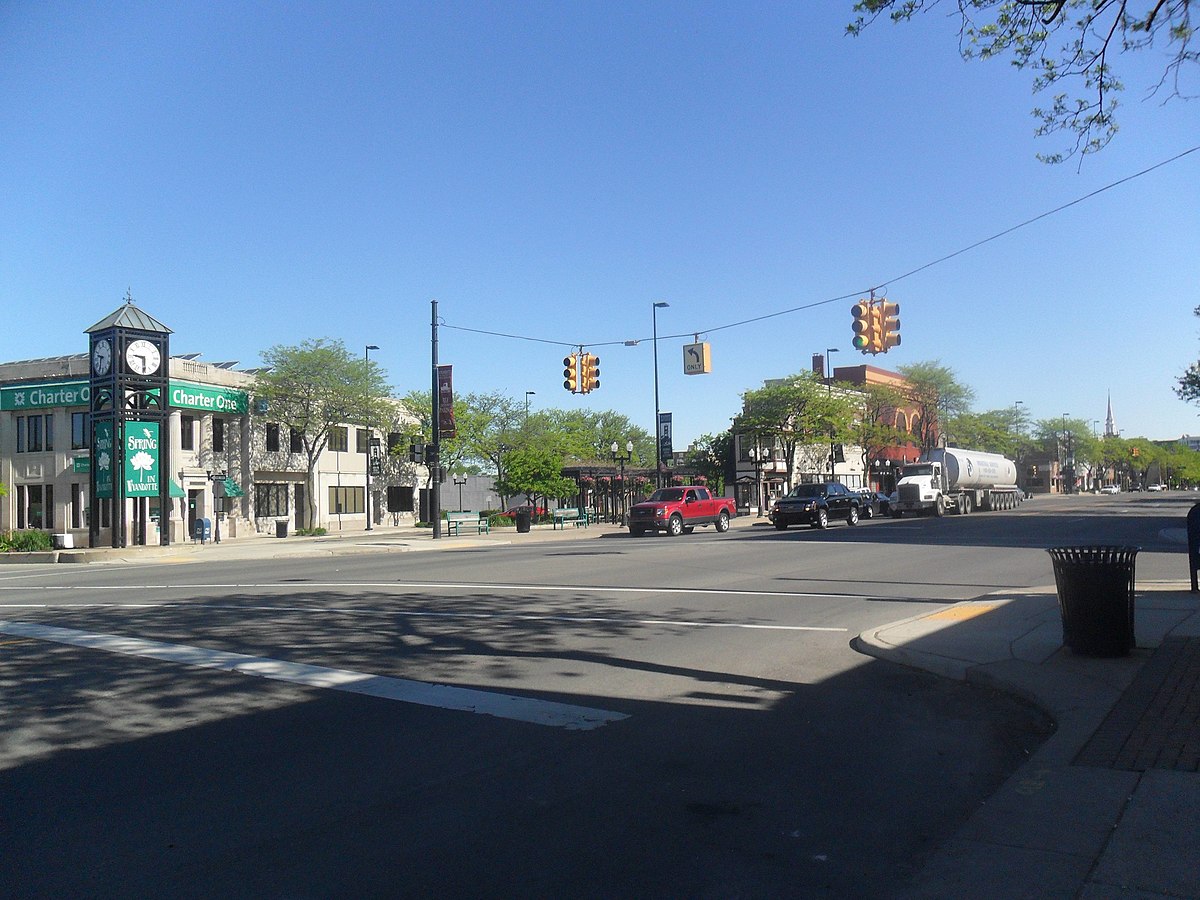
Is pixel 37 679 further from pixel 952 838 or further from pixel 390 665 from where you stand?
pixel 952 838

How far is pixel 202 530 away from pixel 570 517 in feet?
56.7

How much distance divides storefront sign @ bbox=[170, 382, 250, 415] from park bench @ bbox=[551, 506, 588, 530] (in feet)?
55.4

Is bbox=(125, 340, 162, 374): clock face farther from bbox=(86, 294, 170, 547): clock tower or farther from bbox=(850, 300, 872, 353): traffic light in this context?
bbox=(850, 300, 872, 353): traffic light

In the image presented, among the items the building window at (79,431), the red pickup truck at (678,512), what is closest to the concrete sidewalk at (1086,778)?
the red pickup truck at (678,512)

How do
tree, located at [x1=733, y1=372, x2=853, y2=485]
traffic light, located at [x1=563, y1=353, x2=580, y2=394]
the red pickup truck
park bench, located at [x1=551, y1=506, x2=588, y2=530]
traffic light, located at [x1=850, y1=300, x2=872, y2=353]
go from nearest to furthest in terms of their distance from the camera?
traffic light, located at [x1=850, y1=300, x2=872, y2=353] < traffic light, located at [x1=563, y1=353, x2=580, y2=394] < the red pickup truck < park bench, located at [x1=551, y1=506, x2=588, y2=530] < tree, located at [x1=733, y1=372, x2=853, y2=485]

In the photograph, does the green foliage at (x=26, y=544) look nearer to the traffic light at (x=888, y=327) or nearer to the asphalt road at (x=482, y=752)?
the asphalt road at (x=482, y=752)

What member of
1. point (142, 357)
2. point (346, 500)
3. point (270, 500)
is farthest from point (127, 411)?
point (346, 500)

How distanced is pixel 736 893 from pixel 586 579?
13542mm

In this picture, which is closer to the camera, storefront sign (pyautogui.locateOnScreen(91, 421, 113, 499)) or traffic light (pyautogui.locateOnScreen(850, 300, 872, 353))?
traffic light (pyautogui.locateOnScreen(850, 300, 872, 353))

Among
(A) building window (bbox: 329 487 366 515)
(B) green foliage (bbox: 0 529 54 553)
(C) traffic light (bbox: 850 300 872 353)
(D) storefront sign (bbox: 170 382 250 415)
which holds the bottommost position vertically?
(B) green foliage (bbox: 0 529 54 553)

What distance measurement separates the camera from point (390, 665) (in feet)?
30.5

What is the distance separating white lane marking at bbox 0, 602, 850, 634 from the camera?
11.7 m

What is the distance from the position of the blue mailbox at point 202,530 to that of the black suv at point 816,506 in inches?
960

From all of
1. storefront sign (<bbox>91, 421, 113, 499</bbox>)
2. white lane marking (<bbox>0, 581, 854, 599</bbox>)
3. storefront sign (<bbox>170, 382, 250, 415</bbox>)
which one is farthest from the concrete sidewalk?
storefront sign (<bbox>170, 382, 250, 415</bbox>)
